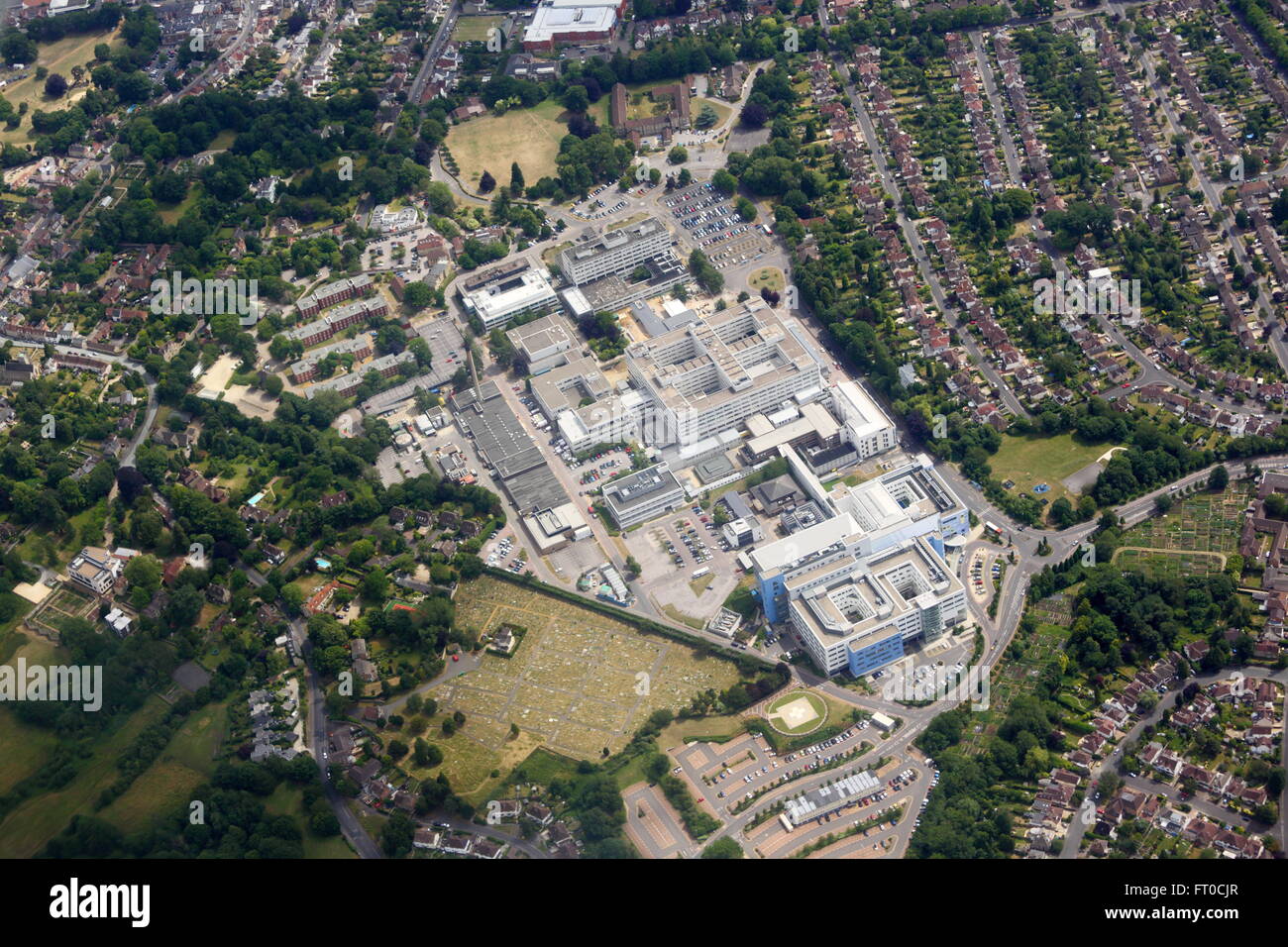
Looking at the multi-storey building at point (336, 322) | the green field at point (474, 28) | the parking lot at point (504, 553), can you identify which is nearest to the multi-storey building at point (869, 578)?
the parking lot at point (504, 553)

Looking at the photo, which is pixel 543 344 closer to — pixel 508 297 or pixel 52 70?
pixel 508 297

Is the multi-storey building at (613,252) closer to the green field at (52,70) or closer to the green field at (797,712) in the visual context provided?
the green field at (797,712)

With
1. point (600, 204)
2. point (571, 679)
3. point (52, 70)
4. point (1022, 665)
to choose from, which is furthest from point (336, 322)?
point (1022, 665)

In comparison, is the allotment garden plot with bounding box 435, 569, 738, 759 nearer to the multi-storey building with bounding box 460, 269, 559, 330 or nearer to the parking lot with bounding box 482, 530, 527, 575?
the parking lot with bounding box 482, 530, 527, 575

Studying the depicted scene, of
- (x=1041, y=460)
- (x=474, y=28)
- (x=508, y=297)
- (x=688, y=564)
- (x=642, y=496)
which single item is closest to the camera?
(x=688, y=564)

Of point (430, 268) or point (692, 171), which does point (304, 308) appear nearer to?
point (430, 268)

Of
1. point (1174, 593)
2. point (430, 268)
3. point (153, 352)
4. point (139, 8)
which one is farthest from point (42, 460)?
point (1174, 593)
